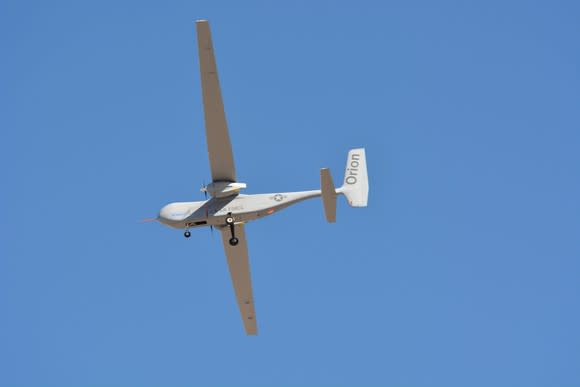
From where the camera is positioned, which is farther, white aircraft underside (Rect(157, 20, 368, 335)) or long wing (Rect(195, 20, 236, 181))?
white aircraft underside (Rect(157, 20, 368, 335))

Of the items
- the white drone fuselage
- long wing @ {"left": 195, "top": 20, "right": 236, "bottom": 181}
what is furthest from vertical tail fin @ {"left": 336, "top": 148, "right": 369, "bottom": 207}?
long wing @ {"left": 195, "top": 20, "right": 236, "bottom": 181}

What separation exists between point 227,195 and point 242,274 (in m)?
5.08

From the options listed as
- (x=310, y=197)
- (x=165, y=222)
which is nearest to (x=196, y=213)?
(x=165, y=222)

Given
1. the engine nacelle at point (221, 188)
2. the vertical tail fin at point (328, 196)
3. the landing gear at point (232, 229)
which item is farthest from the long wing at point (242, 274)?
the vertical tail fin at point (328, 196)

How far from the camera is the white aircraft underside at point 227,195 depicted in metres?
37.3

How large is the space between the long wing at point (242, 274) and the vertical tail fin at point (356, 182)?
4.59m

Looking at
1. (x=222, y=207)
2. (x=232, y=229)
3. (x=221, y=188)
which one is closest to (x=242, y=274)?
(x=232, y=229)

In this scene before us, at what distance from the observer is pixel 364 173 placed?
4238cm

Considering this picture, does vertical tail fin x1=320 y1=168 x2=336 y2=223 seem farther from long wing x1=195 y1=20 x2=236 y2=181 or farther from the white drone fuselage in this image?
long wing x1=195 y1=20 x2=236 y2=181

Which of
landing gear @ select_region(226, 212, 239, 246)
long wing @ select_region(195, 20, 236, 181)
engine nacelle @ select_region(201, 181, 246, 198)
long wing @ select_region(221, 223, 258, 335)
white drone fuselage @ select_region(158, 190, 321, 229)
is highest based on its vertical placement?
long wing @ select_region(195, 20, 236, 181)

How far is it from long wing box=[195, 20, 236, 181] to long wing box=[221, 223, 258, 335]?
3.18 metres

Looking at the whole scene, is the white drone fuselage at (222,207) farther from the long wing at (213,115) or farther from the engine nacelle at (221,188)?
the long wing at (213,115)

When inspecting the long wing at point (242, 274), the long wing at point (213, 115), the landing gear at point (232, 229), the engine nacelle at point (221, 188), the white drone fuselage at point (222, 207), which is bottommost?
the long wing at point (242, 274)

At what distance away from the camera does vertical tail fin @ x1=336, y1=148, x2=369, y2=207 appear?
41500mm
